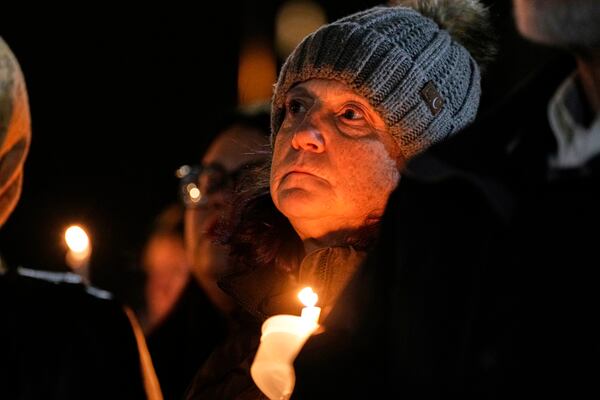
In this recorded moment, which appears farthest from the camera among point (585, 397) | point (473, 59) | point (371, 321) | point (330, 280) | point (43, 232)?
point (43, 232)

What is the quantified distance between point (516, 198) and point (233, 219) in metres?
2.00

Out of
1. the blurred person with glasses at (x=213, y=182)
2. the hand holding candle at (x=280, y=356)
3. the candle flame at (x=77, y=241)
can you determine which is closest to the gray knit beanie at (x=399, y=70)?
the candle flame at (x=77, y=241)

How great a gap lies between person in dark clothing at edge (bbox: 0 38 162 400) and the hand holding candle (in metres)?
0.43

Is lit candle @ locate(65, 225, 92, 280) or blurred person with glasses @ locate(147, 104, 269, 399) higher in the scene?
lit candle @ locate(65, 225, 92, 280)

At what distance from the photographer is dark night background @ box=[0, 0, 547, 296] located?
1055 centimetres

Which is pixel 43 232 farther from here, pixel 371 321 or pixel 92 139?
pixel 371 321

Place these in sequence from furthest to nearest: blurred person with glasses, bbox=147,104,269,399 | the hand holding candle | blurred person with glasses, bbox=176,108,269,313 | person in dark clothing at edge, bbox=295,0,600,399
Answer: blurred person with glasses, bbox=176,108,269,313 < blurred person with glasses, bbox=147,104,269,399 < the hand holding candle < person in dark clothing at edge, bbox=295,0,600,399

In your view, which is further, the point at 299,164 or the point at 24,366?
the point at 299,164

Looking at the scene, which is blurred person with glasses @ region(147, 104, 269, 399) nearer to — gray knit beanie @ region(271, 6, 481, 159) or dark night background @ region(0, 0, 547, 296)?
gray knit beanie @ region(271, 6, 481, 159)

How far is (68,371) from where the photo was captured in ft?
11.5

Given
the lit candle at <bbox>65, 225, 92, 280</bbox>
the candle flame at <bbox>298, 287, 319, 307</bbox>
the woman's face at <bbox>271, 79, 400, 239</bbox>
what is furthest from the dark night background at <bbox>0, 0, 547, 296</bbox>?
the candle flame at <bbox>298, 287, 319, 307</bbox>

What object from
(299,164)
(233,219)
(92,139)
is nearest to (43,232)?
(92,139)

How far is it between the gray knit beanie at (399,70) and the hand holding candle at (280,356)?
40.1 inches

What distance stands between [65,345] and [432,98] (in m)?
1.47
